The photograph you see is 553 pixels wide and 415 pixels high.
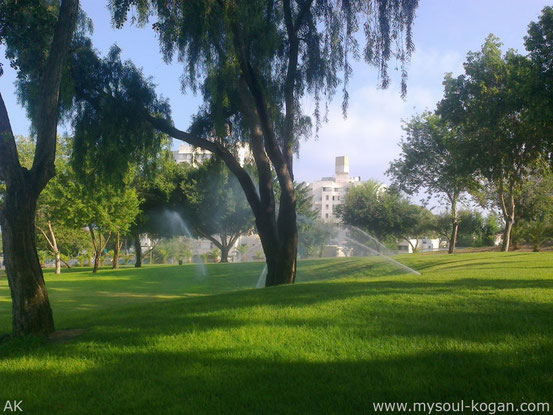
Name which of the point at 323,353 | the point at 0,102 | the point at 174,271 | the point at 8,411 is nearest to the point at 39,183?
the point at 0,102

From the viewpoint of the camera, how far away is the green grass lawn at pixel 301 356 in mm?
4207

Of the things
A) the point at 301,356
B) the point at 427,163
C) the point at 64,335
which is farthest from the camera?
the point at 427,163

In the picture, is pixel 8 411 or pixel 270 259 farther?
pixel 270 259

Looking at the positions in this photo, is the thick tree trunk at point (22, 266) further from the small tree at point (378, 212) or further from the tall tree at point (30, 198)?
the small tree at point (378, 212)

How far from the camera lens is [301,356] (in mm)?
5242

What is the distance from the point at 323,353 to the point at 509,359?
1.92 metres

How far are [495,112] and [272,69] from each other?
10.2m

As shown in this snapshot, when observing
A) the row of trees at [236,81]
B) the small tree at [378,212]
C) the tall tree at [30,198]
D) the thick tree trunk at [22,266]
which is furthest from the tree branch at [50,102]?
the small tree at [378,212]

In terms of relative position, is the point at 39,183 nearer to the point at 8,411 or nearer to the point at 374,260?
the point at 8,411

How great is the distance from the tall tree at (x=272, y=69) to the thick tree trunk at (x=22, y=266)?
6.14 meters

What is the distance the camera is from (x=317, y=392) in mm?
4301

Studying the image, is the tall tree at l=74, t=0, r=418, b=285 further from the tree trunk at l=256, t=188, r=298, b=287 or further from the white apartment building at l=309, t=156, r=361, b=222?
the white apartment building at l=309, t=156, r=361, b=222

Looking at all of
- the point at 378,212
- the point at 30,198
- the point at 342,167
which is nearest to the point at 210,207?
the point at 378,212

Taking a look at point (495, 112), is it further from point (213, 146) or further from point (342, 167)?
point (342, 167)
